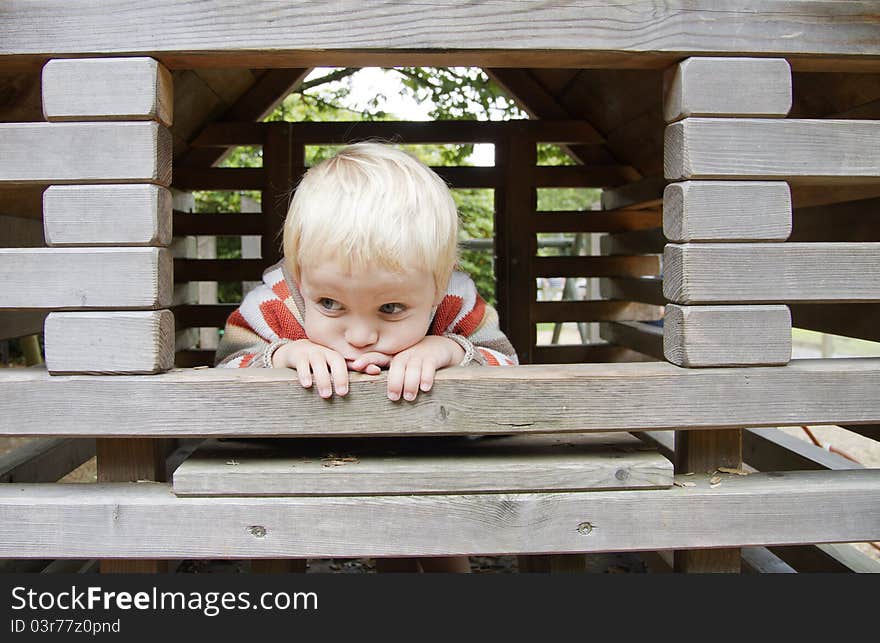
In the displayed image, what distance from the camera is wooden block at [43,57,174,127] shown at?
6.24 feet

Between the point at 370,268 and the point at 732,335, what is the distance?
960 mm

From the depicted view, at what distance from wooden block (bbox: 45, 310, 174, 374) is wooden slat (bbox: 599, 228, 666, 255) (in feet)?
9.81

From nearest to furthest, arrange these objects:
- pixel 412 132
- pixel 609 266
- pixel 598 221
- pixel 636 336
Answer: pixel 412 132
pixel 636 336
pixel 598 221
pixel 609 266

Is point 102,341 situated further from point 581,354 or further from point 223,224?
point 581,354

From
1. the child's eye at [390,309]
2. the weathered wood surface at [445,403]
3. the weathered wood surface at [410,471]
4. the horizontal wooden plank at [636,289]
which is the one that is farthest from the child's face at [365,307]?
the horizontal wooden plank at [636,289]

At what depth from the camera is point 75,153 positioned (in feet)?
6.23

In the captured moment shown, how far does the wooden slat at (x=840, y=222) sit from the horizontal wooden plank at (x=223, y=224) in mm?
2851

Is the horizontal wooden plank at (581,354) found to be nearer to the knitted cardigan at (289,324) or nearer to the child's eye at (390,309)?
the knitted cardigan at (289,324)

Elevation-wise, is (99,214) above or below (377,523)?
above

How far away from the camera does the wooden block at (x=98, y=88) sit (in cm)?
190

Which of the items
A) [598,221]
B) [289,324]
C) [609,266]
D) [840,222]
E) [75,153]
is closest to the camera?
[75,153]

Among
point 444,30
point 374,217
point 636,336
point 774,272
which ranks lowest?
point 636,336

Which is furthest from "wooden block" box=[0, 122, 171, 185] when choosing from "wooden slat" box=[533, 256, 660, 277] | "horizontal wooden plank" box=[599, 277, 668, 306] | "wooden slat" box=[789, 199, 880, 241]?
"wooden slat" box=[533, 256, 660, 277]

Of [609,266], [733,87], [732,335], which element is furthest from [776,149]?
[609,266]
